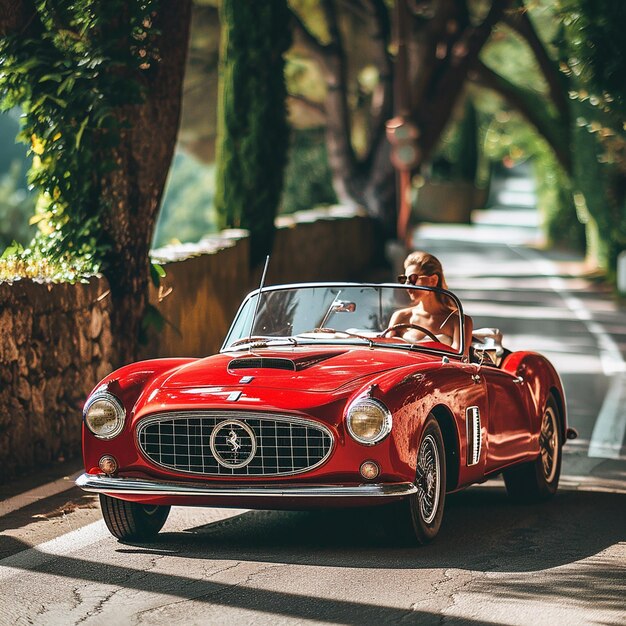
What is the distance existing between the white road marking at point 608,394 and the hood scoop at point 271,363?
4.13 metres

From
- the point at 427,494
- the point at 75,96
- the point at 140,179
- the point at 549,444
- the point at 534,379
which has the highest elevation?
the point at 75,96

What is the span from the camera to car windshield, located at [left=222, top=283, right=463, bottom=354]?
8.78 meters

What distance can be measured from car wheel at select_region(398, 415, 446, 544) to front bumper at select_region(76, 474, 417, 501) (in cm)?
27

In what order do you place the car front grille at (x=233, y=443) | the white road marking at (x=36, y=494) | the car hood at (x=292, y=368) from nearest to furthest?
the car front grille at (x=233, y=443), the car hood at (x=292, y=368), the white road marking at (x=36, y=494)

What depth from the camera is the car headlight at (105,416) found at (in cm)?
771

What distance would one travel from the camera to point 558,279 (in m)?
32.3

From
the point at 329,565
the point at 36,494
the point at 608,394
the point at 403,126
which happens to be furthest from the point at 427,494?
the point at 403,126

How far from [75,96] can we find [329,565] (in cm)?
583

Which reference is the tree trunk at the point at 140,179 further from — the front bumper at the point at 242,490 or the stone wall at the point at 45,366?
the front bumper at the point at 242,490

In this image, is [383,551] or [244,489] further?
[383,551]

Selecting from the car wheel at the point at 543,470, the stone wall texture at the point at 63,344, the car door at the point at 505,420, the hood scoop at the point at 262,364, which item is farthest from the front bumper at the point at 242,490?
the stone wall texture at the point at 63,344

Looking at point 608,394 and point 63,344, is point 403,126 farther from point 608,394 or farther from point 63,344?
point 63,344

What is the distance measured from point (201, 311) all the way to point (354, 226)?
552 inches

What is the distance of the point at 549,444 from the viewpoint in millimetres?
9805
